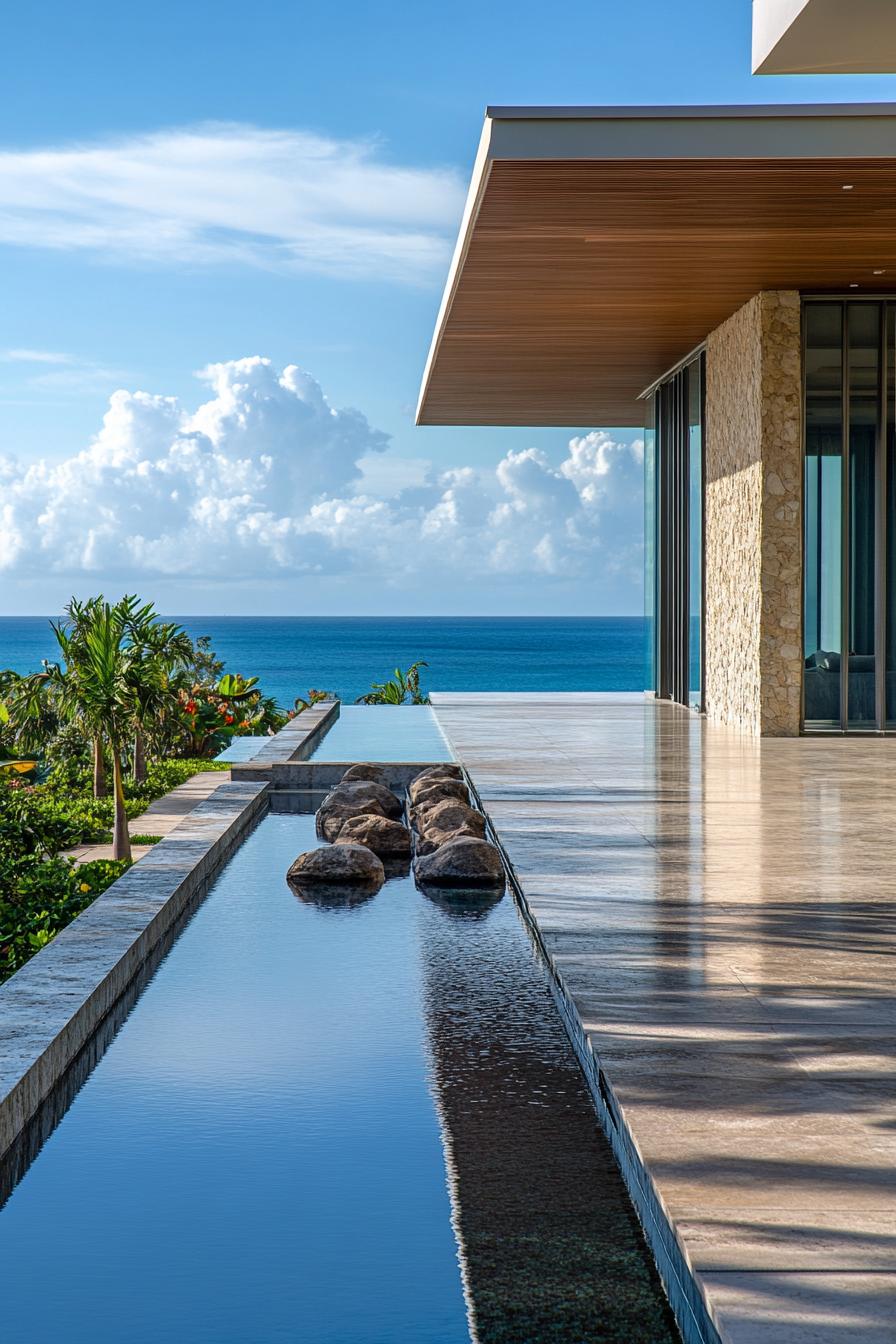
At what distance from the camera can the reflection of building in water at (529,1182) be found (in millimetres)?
3223

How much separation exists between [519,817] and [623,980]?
4.12 metres

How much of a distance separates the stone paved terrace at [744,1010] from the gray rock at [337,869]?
732mm

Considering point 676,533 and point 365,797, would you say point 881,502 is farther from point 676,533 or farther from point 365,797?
point 365,797

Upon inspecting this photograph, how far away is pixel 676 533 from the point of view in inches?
822

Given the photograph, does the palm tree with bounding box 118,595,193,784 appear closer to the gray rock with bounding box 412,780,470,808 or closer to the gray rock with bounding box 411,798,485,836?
the gray rock with bounding box 412,780,470,808

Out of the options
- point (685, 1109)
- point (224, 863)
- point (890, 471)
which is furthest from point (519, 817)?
point (890, 471)

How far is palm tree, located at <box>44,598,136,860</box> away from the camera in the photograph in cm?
1319

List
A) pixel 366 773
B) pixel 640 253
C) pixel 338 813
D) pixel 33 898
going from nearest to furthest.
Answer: pixel 33 898 → pixel 338 813 → pixel 366 773 → pixel 640 253

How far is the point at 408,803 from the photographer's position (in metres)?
11.2

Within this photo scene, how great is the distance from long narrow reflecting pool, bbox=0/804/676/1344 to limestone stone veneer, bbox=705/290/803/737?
1037 centimetres

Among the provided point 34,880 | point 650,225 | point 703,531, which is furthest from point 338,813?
point 703,531

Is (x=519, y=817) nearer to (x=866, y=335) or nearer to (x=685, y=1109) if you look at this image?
(x=685, y=1109)

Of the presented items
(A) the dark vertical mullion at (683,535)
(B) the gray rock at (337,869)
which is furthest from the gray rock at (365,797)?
(A) the dark vertical mullion at (683,535)

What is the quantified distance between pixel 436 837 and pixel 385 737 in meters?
7.37
